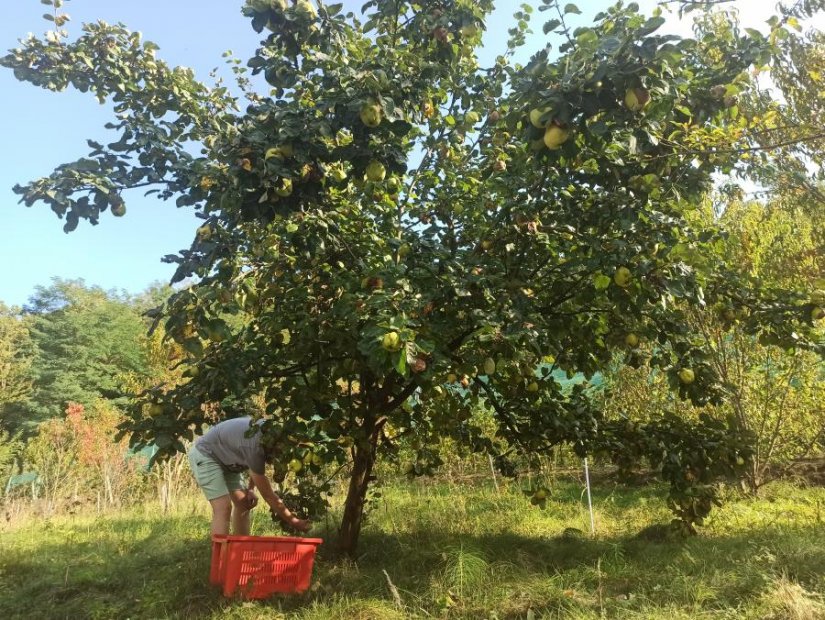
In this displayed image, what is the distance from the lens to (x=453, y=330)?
2924mm

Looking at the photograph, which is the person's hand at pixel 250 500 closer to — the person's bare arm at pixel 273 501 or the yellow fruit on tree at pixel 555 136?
the person's bare arm at pixel 273 501

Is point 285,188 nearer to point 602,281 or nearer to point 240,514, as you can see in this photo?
point 602,281

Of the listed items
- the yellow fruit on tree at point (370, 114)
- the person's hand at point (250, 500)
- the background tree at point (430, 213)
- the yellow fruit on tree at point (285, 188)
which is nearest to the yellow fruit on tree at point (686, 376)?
the background tree at point (430, 213)

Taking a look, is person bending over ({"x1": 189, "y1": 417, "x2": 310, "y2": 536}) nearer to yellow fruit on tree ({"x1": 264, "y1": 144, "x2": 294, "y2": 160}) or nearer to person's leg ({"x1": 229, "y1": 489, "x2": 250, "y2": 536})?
person's leg ({"x1": 229, "y1": 489, "x2": 250, "y2": 536})

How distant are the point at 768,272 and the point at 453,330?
12.6 feet

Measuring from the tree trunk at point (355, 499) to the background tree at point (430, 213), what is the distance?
→ 0.01m

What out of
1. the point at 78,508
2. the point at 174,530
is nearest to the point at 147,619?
the point at 174,530

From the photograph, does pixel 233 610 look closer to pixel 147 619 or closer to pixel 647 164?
pixel 147 619

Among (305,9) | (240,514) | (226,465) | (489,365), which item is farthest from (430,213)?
(240,514)

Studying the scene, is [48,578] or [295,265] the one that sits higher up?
[295,265]

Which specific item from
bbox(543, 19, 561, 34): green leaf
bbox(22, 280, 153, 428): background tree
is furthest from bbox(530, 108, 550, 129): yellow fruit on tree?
bbox(22, 280, 153, 428): background tree

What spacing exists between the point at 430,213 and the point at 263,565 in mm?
2306

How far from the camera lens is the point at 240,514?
3.81 meters

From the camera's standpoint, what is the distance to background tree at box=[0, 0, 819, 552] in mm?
2156
